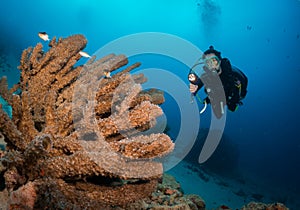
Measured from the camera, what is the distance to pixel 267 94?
9381cm

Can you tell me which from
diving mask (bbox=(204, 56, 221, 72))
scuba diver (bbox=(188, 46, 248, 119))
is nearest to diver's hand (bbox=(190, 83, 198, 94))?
scuba diver (bbox=(188, 46, 248, 119))

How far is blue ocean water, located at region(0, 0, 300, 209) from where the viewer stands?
219 ft

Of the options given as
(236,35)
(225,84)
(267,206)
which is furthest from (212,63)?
(236,35)

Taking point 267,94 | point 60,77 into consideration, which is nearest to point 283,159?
point 267,94

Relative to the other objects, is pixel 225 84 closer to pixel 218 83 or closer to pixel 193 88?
pixel 218 83

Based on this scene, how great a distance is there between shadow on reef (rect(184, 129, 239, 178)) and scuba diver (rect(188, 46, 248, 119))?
45.7 feet

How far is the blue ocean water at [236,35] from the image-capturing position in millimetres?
66750

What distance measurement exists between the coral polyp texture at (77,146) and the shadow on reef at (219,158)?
16800 mm

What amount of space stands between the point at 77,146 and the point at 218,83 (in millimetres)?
3788

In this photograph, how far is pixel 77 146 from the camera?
1.87 m

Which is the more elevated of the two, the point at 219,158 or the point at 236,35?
the point at 236,35

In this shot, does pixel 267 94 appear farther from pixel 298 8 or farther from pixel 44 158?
pixel 44 158

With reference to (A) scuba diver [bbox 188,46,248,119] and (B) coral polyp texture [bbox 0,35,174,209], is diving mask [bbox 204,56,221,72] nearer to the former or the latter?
(A) scuba diver [bbox 188,46,248,119]

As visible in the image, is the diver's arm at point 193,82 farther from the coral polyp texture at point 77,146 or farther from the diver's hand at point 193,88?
the coral polyp texture at point 77,146
